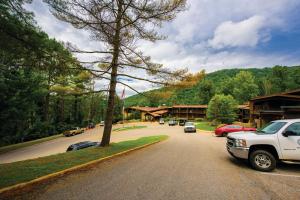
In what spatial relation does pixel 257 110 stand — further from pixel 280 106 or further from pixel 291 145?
pixel 291 145

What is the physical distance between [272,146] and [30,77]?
99.6 feet

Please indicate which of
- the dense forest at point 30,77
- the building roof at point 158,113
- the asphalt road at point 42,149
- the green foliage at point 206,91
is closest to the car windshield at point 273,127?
the dense forest at point 30,77

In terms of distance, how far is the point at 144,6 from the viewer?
986 centimetres

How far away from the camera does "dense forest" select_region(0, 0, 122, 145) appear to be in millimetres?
6254

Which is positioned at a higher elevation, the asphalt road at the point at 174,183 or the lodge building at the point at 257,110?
the lodge building at the point at 257,110

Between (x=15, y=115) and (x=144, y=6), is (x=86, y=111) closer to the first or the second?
(x=15, y=115)

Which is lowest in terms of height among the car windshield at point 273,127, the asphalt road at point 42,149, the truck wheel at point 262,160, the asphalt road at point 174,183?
the asphalt road at point 42,149

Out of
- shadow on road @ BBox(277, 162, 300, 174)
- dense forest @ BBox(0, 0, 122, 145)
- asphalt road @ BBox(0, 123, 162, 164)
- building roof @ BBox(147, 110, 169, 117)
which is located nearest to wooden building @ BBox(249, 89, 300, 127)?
asphalt road @ BBox(0, 123, 162, 164)

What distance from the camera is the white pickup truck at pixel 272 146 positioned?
639 cm

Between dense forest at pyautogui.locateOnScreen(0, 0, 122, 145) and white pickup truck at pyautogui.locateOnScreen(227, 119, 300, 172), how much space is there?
28.4 ft

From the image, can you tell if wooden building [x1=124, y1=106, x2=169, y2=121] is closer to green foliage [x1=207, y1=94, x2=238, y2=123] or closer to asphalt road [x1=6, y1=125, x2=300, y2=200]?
green foliage [x1=207, y1=94, x2=238, y2=123]

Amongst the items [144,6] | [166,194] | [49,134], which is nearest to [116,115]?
[49,134]

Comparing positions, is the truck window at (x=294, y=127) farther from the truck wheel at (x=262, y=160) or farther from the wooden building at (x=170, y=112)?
the wooden building at (x=170, y=112)

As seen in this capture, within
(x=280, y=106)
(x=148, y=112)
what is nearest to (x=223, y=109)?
(x=280, y=106)
